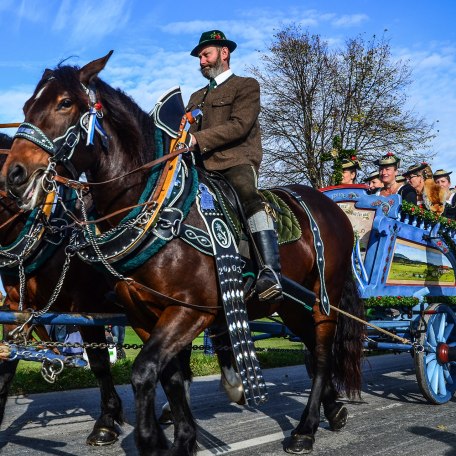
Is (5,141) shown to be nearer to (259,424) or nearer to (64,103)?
(64,103)

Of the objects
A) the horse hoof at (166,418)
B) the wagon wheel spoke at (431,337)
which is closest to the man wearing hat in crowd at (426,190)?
the wagon wheel spoke at (431,337)

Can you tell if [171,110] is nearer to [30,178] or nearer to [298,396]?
[30,178]

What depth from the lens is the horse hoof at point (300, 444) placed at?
17.3 feet

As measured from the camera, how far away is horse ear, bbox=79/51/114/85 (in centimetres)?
427

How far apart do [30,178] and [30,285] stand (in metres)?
2.12

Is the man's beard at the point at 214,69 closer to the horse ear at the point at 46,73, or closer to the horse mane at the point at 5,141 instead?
the horse ear at the point at 46,73

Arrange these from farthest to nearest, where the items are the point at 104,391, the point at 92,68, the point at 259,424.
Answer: the point at 259,424 < the point at 104,391 < the point at 92,68

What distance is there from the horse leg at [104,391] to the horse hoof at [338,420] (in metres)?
1.88

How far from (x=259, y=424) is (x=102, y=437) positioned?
4.91 ft

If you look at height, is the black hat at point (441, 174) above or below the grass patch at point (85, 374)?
above

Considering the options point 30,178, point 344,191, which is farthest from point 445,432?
point 30,178

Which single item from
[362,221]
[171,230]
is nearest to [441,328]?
[362,221]

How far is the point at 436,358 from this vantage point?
7.34 m

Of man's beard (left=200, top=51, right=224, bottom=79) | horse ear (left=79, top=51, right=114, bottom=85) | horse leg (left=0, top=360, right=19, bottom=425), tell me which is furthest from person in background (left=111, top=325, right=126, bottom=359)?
horse ear (left=79, top=51, right=114, bottom=85)
